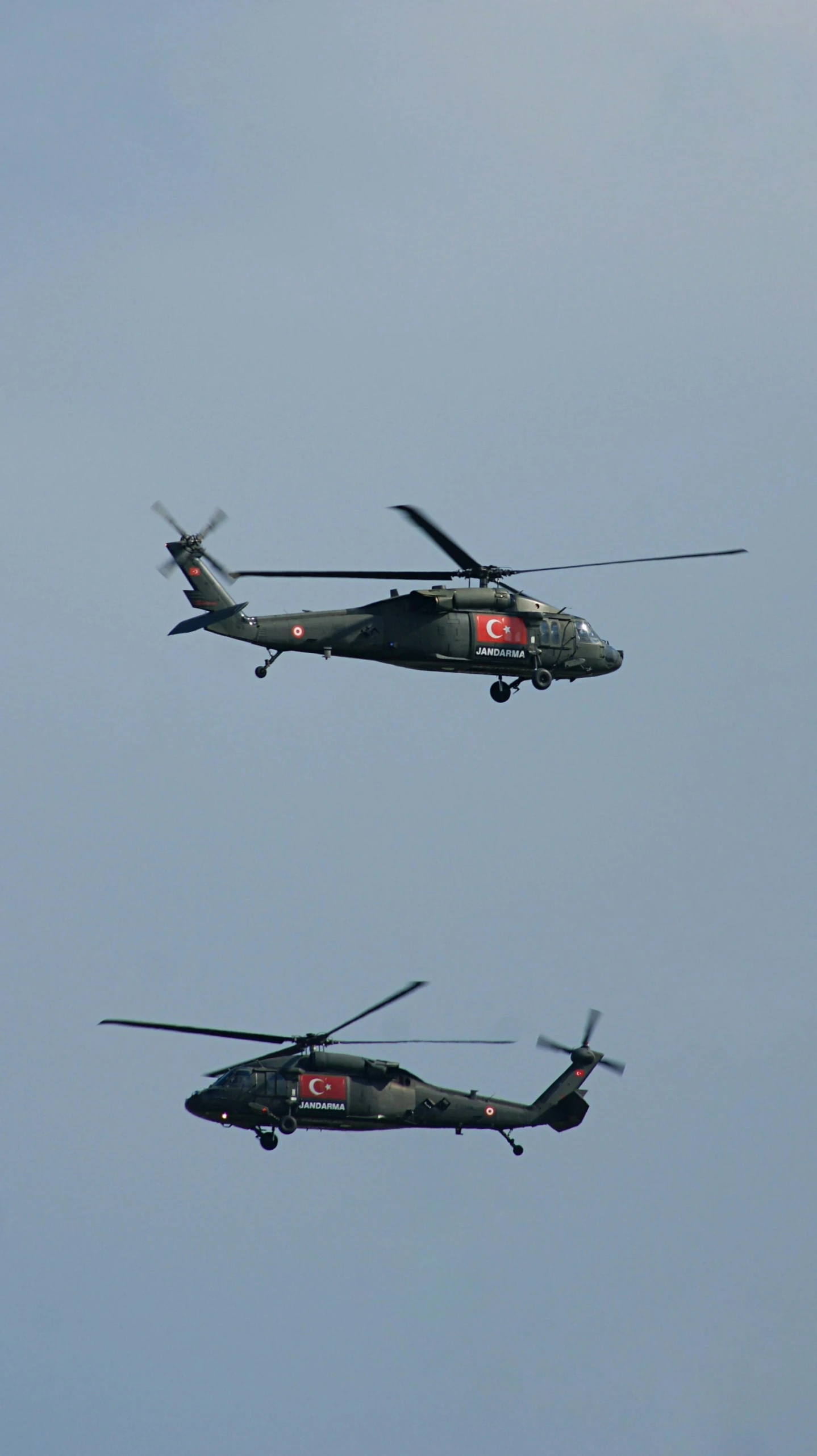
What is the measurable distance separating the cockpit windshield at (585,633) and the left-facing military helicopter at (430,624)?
6 cm

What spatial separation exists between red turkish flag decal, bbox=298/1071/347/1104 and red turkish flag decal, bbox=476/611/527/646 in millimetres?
15576

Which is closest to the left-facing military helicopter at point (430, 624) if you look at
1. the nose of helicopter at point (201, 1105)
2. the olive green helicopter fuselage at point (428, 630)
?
the olive green helicopter fuselage at point (428, 630)

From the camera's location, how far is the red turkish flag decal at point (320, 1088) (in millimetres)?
78375

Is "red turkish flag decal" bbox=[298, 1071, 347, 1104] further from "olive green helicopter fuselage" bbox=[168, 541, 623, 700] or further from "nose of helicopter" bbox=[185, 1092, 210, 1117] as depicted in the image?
"olive green helicopter fuselage" bbox=[168, 541, 623, 700]

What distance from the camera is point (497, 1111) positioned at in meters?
80.9

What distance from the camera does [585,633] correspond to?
83562mm

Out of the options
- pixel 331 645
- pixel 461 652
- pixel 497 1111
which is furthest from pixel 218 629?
pixel 497 1111

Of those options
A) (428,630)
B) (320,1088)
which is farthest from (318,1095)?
(428,630)

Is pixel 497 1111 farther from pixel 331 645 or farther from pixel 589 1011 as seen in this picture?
pixel 331 645

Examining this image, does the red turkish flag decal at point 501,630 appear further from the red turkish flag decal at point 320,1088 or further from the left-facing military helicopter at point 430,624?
the red turkish flag decal at point 320,1088

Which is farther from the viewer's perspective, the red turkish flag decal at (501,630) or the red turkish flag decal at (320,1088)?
the red turkish flag decal at (501,630)

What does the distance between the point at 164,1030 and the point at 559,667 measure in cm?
1900

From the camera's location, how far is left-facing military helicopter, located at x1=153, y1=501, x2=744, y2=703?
7594 cm

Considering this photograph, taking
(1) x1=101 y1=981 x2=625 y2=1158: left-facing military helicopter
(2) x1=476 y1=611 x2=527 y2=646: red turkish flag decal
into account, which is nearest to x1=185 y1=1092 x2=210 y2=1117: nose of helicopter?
(1) x1=101 y1=981 x2=625 y2=1158: left-facing military helicopter
